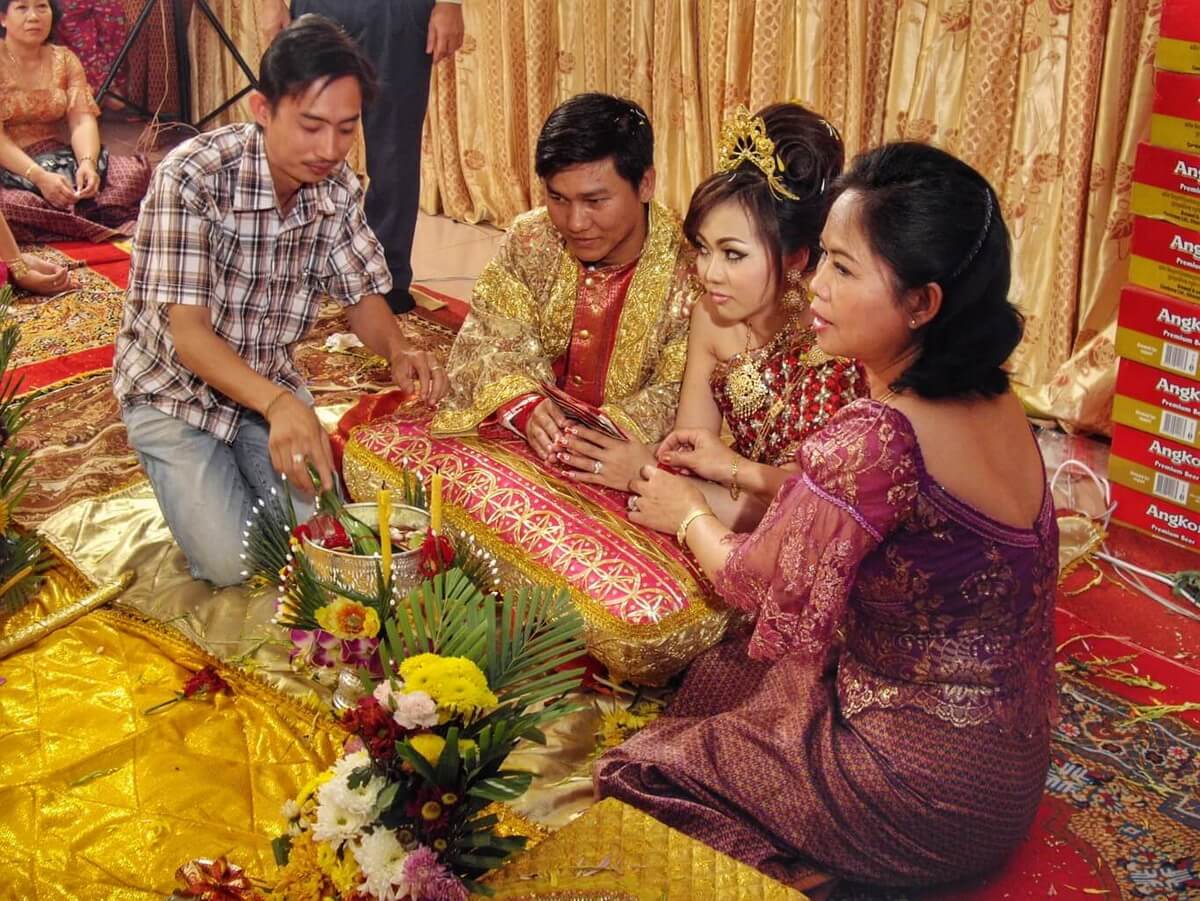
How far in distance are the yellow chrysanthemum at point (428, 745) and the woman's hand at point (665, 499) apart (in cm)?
88

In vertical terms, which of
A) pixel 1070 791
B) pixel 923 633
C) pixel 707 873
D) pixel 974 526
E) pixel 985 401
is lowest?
pixel 1070 791

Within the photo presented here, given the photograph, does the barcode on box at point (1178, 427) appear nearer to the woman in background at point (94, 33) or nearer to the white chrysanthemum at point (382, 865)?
the white chrysanthemum at point (382, 865)

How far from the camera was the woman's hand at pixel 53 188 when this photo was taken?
4.99m

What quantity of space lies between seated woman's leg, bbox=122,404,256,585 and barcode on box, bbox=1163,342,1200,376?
212cm

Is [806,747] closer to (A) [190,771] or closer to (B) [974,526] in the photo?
(B) [974,526]

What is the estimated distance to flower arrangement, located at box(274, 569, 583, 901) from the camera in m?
1.51

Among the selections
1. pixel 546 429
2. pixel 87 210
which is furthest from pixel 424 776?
pixel 87 210

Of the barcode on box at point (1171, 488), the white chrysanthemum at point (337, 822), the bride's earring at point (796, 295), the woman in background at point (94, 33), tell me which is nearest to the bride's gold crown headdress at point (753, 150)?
the bride's earring at point (796, 295)

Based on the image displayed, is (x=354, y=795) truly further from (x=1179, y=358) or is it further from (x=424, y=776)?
(x=1179, y=358)

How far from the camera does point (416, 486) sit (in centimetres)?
246

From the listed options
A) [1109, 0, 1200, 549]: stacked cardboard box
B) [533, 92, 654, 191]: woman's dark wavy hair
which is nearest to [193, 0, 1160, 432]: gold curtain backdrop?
[1109, 0, 1200, 549]: stacked cardboard box

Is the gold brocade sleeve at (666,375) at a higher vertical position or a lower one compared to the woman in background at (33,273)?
higher

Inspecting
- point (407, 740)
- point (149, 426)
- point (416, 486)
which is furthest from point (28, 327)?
point (407, 740)

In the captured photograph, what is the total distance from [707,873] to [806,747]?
0.39 meters
